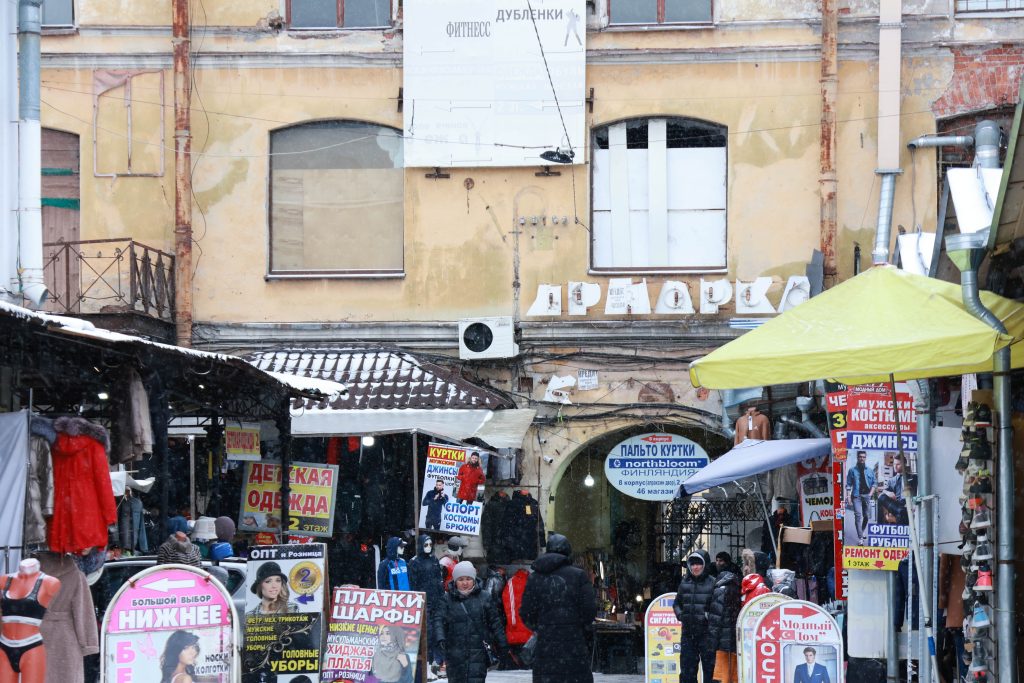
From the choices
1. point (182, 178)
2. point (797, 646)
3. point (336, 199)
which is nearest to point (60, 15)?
point (182, 178)

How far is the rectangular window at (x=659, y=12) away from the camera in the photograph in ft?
67.2

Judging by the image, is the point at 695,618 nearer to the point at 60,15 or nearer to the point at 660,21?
the point at 660,21

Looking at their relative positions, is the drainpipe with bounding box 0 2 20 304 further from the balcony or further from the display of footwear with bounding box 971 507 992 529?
the display of footwear with bounding box 971 507 992 529

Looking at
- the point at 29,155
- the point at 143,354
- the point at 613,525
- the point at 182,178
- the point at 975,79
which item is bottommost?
the point at 613,525

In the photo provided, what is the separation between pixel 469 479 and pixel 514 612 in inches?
75.8

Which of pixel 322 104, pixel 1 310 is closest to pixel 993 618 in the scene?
pixel 1 310

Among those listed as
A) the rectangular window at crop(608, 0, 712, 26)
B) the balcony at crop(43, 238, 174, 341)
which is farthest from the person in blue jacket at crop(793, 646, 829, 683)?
the rectangular window at crop(608, 0, 712, 26)

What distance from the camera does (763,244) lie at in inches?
795

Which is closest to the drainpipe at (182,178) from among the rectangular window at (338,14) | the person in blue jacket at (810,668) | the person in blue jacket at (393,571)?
the rectangular window at (338,14)

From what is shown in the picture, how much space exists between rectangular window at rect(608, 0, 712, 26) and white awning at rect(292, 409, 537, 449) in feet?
19.3

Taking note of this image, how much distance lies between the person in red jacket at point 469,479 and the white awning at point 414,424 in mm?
309

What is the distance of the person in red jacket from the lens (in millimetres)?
18312

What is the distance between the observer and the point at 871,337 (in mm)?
8242

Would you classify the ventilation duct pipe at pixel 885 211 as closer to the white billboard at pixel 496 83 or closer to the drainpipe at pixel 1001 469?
the white billboard at pixel 496 83
